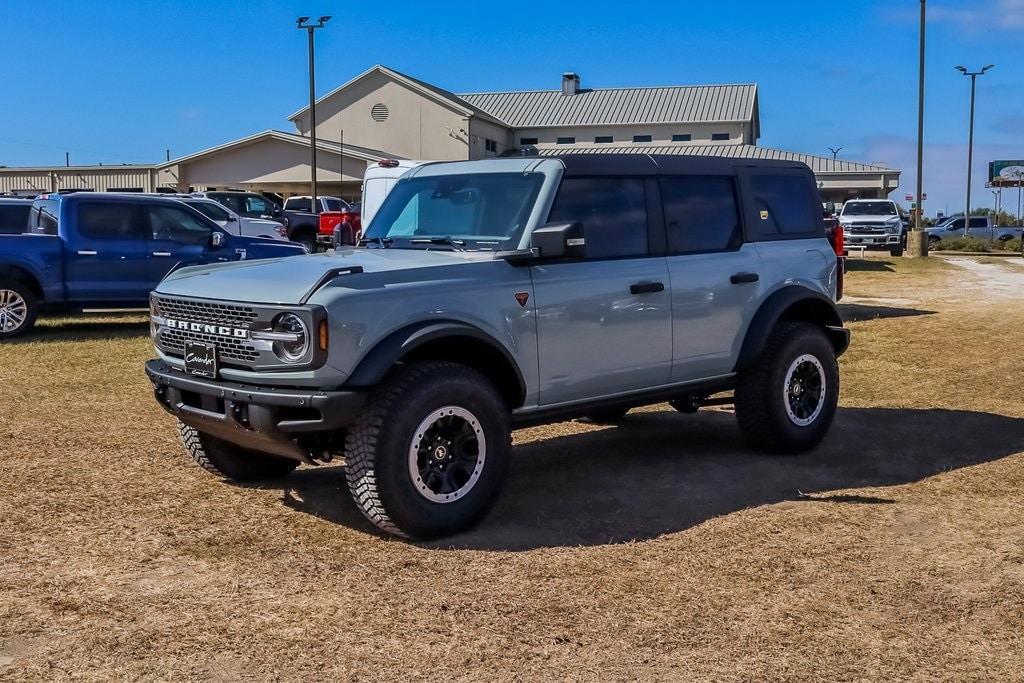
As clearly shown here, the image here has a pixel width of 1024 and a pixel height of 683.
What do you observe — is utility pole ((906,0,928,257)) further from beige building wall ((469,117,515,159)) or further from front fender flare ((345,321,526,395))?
front fender flare ((345,321,526,395))

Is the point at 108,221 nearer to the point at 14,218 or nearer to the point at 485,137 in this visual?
the point at 14,218

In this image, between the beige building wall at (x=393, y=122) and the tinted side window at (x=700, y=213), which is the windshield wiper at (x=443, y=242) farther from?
the beige building wall at (x=393, y=122)

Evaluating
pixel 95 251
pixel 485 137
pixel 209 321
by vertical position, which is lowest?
pixel 209 321

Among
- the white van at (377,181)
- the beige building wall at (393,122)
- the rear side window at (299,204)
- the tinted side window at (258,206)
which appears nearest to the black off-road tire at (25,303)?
the white van at (377,181)

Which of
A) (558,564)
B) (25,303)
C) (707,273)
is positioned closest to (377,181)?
(25,303)

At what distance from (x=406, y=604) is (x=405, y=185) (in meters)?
3.18

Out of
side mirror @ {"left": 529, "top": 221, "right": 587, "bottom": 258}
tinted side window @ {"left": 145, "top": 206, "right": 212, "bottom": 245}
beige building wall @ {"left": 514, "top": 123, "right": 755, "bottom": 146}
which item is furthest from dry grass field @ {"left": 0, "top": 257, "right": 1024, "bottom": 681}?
beige building wall @ {"left": 514, "top": 123, "right": 755, "bottom": 146}

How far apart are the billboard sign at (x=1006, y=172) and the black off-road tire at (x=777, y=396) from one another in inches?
2573

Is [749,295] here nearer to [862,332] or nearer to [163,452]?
[163,452]

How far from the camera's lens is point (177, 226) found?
14492 mm

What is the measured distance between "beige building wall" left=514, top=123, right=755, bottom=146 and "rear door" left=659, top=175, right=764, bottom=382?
51.3 meters

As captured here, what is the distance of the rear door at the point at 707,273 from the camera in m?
6.65

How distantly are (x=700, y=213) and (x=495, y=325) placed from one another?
6.49 ft

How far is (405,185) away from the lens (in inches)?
272
